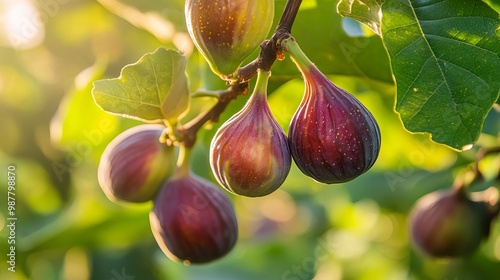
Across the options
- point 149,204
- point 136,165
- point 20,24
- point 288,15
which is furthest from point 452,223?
point 20,24

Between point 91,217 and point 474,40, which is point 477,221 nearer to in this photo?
point 474,40

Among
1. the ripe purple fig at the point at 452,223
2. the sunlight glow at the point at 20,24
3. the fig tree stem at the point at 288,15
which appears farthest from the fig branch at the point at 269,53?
the sunlight glow at the point at 20,24

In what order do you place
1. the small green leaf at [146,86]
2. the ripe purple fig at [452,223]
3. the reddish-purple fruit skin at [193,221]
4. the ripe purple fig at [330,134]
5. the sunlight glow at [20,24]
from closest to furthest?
the ripe purple fig at [330,134] < the small green leaf at [146,86] < the reddish-purple fruit skin at [193,221] < the ripe purple fig at [452,223] < the sunlight glow at [20,24]

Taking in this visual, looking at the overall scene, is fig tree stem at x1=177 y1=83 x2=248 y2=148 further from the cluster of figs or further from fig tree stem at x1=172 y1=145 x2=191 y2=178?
the cluster of figs

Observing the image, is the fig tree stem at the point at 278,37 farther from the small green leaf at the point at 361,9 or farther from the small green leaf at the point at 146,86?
the small green leaf at the point at 146,86

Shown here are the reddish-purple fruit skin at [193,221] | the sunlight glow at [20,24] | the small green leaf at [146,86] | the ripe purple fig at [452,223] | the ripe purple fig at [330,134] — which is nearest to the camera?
the ripe purple fig at [330,134]

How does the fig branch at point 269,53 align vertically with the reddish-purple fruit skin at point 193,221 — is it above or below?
above

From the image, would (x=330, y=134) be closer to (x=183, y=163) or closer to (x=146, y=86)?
(x=146, y=86)

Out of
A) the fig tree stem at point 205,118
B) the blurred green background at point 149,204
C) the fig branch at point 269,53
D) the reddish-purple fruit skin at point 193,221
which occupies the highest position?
the fig branch at point 269,53
